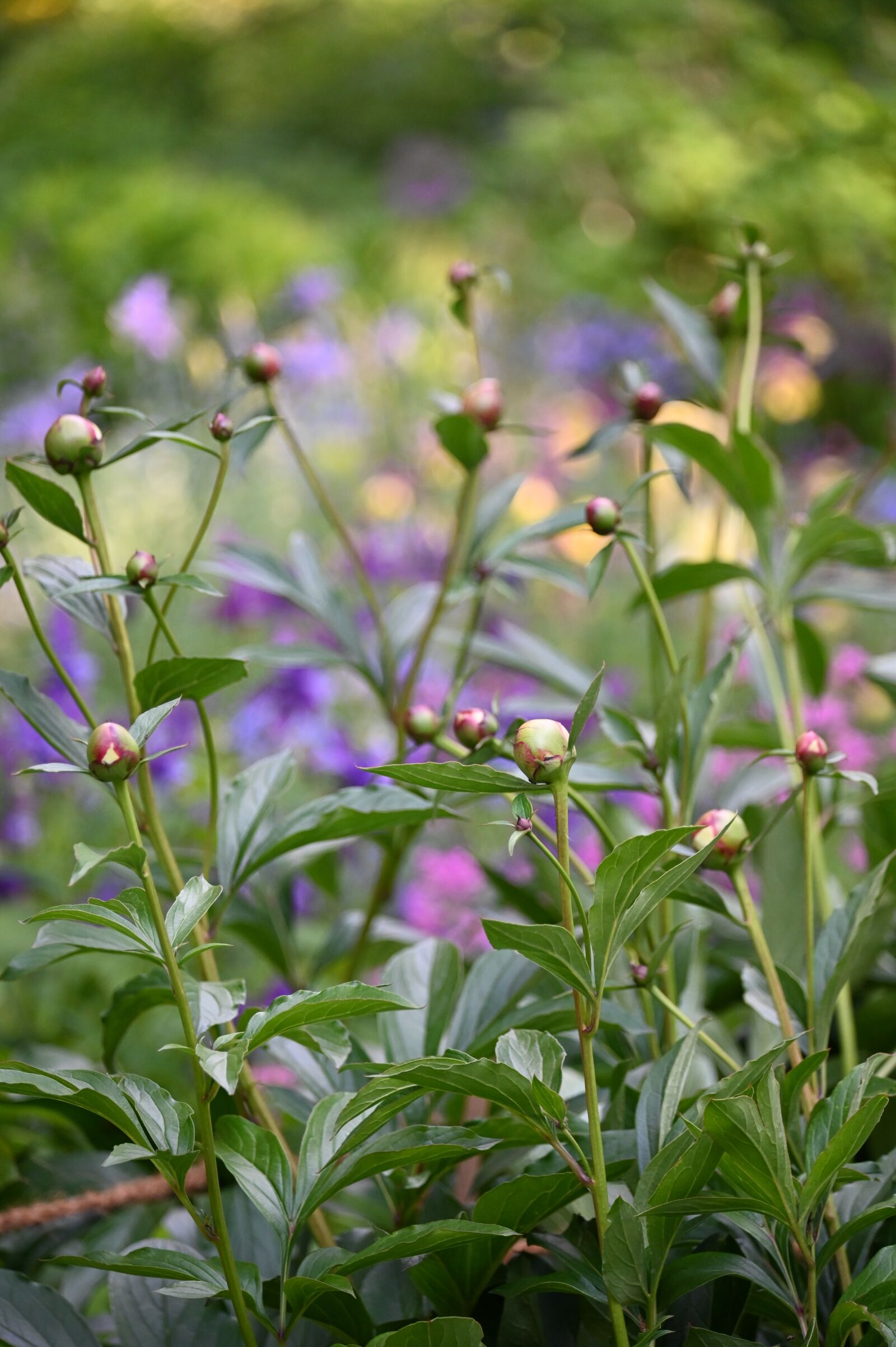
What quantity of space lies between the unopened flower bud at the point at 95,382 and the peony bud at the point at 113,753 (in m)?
0.13

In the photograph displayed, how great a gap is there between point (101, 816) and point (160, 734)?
226 mm

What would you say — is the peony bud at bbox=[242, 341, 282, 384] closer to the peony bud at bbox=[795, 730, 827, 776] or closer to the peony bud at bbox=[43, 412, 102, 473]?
the peony bud at bbox=[43, 412, 102, 473]

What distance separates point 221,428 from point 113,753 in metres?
0.13

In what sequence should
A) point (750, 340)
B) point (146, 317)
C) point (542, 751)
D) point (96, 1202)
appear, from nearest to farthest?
point (542, 751)
point (96, 1202)
point (750, 340)
point (146, 317)

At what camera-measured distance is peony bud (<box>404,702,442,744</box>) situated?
13.7 inches

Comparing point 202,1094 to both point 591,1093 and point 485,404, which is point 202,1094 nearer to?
point 591,1093

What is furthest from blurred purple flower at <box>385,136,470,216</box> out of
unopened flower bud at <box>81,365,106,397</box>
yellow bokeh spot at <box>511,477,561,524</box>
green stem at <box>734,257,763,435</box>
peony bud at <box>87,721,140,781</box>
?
peony bud at <box>87,721,140,781</box>

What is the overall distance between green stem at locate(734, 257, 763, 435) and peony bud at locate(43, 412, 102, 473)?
257 millimetres

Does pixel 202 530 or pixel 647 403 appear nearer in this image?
pixel 202 530

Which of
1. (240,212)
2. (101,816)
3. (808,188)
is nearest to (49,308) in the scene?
(240,212)

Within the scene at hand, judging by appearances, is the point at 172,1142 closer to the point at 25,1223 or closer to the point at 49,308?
the point at 25,1223

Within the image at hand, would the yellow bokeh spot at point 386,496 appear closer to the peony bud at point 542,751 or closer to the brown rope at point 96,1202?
the brown rope at point 96,1202

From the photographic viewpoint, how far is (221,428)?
1.13ft

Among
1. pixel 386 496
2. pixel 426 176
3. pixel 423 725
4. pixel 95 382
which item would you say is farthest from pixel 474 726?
pixel 426 176
